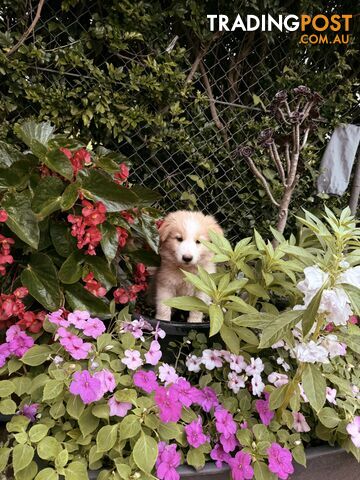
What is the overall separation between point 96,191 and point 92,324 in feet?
1.41

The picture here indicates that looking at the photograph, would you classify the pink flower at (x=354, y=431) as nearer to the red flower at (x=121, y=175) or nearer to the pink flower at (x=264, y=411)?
the pink flower at (x=264, y=411)

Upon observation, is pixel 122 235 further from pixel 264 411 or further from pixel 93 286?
pixel 264 411

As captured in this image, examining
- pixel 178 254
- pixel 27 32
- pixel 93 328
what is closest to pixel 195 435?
pixel 93 328

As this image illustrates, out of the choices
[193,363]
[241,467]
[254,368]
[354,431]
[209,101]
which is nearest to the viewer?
[241,467]

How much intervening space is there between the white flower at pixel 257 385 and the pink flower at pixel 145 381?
32 cm

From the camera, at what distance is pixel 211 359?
137 centimetres

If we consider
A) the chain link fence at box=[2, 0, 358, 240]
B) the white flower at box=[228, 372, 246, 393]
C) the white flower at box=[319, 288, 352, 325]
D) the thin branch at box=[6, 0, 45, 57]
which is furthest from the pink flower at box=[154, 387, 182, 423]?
the thin branch at box=[6, 0, 45, 57]

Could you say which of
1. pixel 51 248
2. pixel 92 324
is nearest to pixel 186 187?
pixel 51 248

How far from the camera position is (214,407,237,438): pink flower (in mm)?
1143

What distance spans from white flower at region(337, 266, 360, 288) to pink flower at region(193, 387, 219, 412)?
1.76 ft

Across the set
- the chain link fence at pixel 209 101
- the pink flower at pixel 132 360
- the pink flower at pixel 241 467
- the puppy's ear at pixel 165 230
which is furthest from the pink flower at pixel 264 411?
the chain link fence at pixel 209 101

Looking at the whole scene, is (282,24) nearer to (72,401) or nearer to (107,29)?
(107,29)

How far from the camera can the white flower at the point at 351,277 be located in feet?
3.26

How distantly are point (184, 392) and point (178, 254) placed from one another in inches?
25.3
